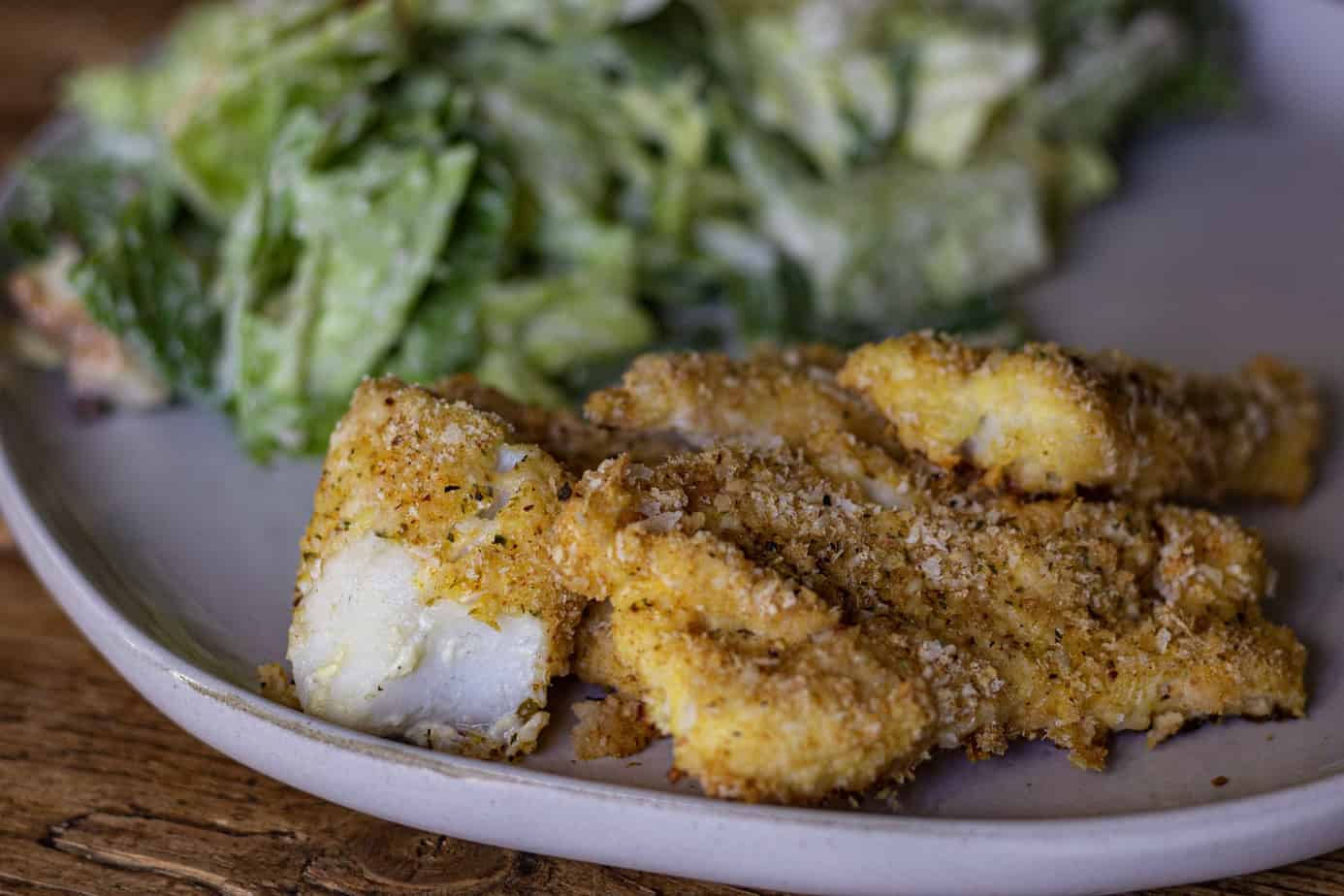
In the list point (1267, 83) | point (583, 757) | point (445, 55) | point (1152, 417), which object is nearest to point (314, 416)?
point (445, 55)

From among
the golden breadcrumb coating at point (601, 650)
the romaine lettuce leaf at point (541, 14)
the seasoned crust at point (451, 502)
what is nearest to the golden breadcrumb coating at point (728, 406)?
the seasoned crust at point (451, 502)

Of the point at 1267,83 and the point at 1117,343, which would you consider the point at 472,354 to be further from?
the point at 1267,83

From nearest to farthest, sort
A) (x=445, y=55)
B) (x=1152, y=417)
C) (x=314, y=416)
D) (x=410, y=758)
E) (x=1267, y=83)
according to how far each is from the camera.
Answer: (x=410, y=758) < (x=1152, y=417) < (x=314, y=416) < (x=445, y=55) < (x=1267, y=83)

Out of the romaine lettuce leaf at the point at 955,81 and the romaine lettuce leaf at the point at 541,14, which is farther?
the romaine lettuce leaf at the point at 955,81

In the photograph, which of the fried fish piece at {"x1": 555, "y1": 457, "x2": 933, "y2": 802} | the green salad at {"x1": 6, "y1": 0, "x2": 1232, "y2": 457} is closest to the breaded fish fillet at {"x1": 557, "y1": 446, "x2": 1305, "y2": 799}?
the fried fish piece at {"x1": 555, "y1": 457, "x2": 933, "y2": 802}

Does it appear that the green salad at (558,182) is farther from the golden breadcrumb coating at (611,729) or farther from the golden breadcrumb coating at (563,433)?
the golden breadcrumb coating at (611,729)

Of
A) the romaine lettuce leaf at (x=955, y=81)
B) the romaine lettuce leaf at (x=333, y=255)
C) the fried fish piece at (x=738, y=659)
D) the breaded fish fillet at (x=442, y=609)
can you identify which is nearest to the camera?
the fried fish piece at (x=738, y=659)

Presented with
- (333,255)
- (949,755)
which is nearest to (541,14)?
(333,255)
